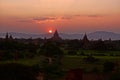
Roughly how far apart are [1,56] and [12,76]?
94.4ft

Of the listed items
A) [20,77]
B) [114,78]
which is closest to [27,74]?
[20,77]

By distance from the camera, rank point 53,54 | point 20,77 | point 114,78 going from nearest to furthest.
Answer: point 20,77 < point 114,78 < point 53,54

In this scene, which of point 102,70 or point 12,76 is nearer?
point 12,76

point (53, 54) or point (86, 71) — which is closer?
point (86, 71)

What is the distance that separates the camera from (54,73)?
37438 mm

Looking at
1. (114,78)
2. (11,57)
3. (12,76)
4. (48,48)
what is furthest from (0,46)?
(12,76)

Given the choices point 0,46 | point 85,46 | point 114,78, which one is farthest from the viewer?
point 85,46

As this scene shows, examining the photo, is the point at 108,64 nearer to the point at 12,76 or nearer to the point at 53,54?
the point at 53,54

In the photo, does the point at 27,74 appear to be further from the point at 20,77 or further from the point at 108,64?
the point at 108,64

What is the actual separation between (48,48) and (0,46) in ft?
29.7

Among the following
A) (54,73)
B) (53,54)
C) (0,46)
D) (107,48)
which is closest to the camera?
(54,73)

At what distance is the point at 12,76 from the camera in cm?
1781

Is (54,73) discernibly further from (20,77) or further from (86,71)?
(20,77)

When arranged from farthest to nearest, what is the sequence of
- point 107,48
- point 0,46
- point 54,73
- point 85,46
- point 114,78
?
point 85,46 < point 107,48 < point 0,46 < point 54,73 < point 114,78
